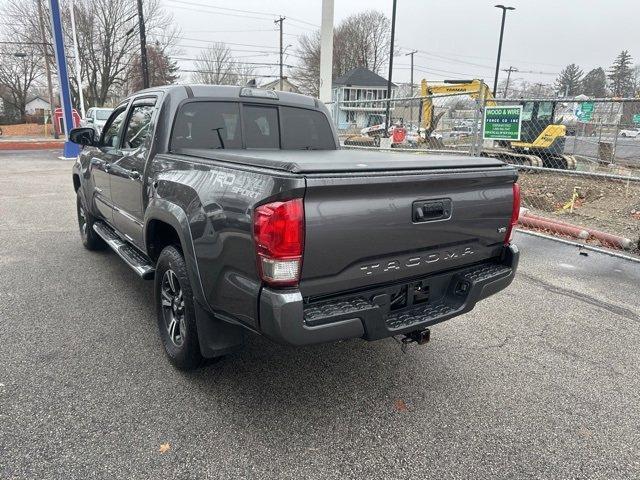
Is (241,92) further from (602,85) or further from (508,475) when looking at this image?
(602,85)

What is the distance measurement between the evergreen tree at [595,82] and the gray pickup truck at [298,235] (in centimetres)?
8590

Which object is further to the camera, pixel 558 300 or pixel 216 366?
pixel 558 300

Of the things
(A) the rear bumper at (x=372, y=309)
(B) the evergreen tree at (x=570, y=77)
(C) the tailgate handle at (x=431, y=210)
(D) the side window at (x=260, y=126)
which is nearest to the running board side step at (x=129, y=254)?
(D) the side window at (x=260, y=126)

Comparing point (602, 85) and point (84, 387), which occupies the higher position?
point (602, 85)

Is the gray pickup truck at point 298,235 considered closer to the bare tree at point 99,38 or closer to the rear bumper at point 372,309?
the rear bumper at point 372,309

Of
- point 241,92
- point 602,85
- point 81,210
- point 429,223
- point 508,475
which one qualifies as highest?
point 602,85

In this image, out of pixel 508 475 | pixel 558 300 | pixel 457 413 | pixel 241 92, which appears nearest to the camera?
pixel 508 475

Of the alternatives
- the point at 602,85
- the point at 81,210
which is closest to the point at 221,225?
the point at 81,210

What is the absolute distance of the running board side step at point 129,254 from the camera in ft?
11.8

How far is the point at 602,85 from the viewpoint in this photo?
81375mm

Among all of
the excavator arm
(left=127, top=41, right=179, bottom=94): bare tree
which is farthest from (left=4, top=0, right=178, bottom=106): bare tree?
the excavator arm

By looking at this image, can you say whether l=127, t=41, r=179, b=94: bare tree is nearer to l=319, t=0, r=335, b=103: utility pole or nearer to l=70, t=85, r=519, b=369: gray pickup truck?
l=319, t=0, r=335, b=103: utility pole

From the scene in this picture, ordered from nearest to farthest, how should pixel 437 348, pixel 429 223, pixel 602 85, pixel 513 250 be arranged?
1. pixel 429 223
2. pixel 513 250
3. pixel 437 348
4. pixel 602 85

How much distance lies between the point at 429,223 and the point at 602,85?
9658cm
